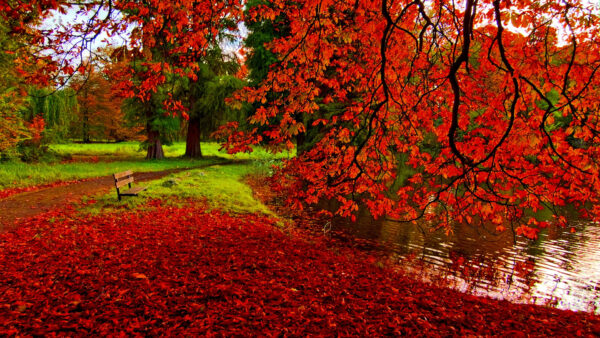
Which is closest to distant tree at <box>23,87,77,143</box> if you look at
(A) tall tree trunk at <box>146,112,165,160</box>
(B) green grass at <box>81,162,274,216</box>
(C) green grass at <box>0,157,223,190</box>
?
(A) tall tree trunk at <box>146,112,165,160</box>

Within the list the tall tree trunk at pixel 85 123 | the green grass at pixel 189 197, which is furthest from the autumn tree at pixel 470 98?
the tall tree trunk at pixel 85 123

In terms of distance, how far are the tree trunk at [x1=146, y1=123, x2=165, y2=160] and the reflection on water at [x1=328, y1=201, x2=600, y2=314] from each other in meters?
16.6

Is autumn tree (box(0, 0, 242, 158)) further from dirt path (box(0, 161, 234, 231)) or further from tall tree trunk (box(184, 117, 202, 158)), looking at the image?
tall tree trunk (box(184, 117, 202, 158))

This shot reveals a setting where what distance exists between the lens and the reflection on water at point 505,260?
19.3ft

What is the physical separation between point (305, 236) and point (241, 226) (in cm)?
163

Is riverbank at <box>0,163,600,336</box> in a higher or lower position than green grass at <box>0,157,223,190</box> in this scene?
lower

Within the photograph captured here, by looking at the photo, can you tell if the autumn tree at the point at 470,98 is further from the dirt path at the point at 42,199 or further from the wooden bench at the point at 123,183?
the dirt path at the point at 42,199

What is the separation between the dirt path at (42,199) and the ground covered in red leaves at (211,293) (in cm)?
104

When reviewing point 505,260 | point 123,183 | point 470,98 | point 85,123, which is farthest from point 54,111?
point 505,260

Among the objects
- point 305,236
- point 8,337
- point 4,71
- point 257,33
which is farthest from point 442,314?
point 257,33

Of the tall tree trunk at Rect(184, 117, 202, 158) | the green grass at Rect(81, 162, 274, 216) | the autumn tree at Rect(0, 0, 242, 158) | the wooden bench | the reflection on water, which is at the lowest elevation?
the reflection on water

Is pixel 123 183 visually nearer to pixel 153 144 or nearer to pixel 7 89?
pixel 7 89

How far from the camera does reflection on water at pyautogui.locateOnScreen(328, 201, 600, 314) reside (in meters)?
5.89

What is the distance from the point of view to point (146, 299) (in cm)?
388
